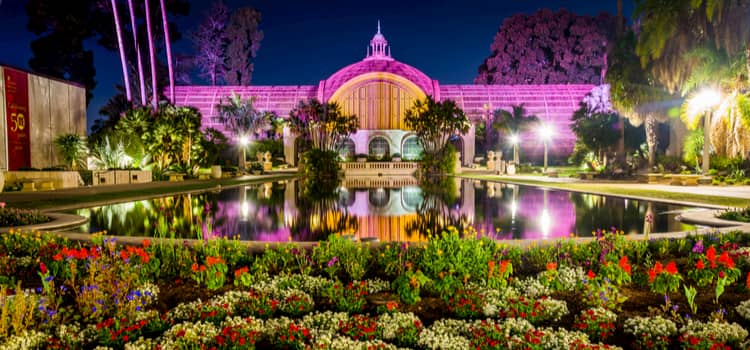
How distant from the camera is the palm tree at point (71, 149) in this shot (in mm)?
28125

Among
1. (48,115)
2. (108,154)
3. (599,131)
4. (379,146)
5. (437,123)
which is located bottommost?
(108,154)

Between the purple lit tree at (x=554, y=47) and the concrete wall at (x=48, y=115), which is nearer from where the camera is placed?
the concrete wall at (x=48, y=115)

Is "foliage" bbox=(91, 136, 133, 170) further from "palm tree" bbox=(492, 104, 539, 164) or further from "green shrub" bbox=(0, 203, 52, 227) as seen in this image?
"palm tree" bbox=(492, 104, 539, 164)

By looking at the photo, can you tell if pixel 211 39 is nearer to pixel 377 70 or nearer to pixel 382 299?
pixel 377 70

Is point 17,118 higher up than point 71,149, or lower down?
higher up

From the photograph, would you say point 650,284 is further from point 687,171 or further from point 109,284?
point 687,171

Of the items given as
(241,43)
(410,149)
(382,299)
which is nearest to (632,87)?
(382,299)

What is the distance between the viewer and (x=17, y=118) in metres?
25.5

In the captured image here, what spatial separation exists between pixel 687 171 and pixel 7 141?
36.8m

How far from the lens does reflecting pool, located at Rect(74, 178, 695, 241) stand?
10.8 m

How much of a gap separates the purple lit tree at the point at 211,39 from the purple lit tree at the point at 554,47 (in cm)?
4184

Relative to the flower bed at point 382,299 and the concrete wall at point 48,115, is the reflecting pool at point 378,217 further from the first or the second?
the concrete wall at point 48,115

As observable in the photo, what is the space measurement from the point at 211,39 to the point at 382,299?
73.7m

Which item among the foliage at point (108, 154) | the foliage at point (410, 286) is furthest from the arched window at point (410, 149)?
the foliage at point (410, 286)
